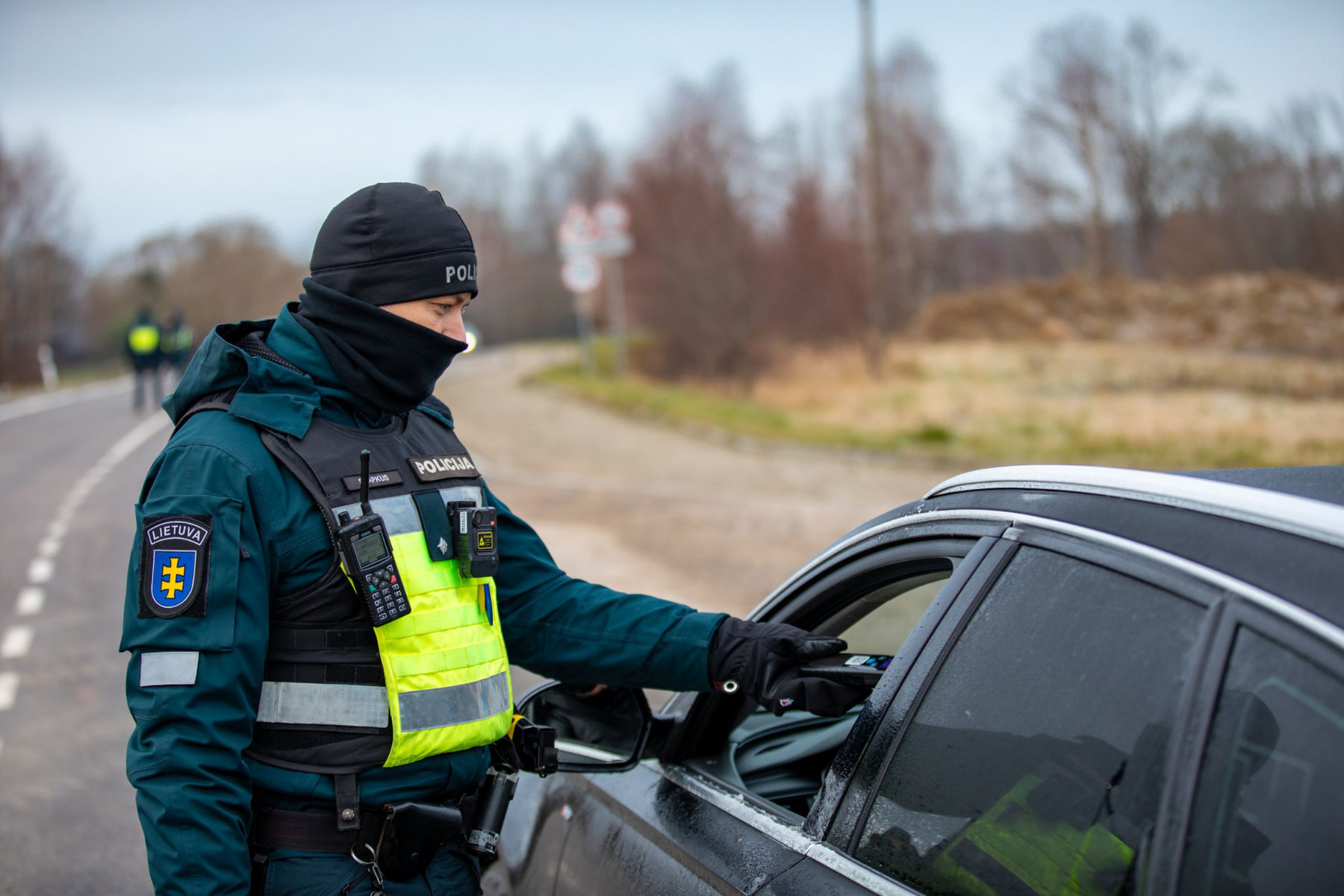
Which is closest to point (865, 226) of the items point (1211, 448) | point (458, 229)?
point (1211, 448)

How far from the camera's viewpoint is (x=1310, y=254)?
153 feet

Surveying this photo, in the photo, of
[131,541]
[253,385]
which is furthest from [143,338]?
[253,385]

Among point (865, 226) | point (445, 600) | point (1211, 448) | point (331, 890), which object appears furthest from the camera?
point (865, 226)

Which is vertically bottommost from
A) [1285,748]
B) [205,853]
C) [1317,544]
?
[205,853]

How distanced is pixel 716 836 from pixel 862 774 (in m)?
0.39

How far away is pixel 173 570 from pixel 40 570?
29.0ft

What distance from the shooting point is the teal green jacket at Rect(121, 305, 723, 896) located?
1760 mm

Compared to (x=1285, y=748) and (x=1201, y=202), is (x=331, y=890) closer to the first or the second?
(x=1285, y=748)

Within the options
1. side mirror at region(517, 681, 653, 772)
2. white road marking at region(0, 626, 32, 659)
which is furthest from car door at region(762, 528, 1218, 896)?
white road marking at region(0, 626, 32, 659)

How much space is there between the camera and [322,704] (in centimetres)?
197

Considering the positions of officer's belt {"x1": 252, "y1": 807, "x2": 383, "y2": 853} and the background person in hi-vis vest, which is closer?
the background person in hi-vis vest

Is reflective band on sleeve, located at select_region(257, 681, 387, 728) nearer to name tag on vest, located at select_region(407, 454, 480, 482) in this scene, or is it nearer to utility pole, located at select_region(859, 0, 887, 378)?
name tag on vest, located at select_region(407, 454, 480, 482)

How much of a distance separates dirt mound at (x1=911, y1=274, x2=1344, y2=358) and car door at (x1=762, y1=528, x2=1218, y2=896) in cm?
3410

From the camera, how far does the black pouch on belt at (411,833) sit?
2.00m
